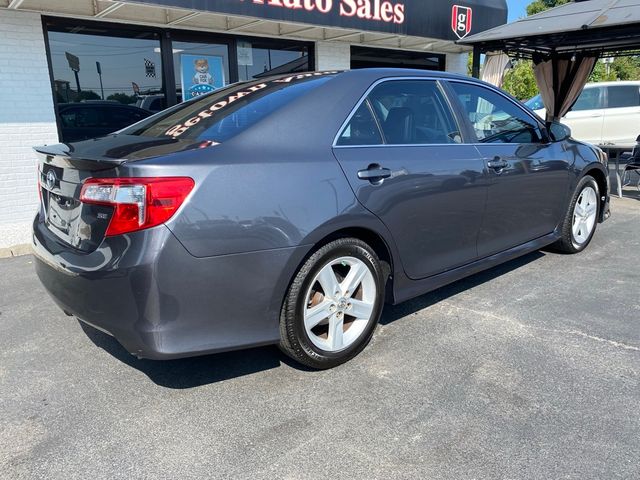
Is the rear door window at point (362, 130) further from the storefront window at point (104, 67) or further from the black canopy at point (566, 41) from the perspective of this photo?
the black canopy at point (566, 41)

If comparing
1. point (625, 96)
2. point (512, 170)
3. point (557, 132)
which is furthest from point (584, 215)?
point (625, 96)

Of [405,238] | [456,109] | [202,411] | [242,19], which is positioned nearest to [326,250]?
[405,238]

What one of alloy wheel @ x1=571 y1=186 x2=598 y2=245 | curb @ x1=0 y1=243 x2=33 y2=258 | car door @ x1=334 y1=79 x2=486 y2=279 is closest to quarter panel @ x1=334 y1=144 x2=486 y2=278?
car door @ x1=334 y1=79 x2=486 y2=279

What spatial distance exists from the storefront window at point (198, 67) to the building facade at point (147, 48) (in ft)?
0.05

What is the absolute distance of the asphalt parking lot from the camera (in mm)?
2205

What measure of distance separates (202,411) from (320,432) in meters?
0.60

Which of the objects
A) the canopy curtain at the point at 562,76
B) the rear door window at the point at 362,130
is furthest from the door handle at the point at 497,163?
the canopy curtain at the point at 562,76

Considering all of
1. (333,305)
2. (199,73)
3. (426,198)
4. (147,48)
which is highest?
(147,48)

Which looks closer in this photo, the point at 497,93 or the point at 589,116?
the point at 497,93

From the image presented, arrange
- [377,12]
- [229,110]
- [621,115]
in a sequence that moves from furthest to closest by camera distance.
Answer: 1. [621,115]
2. [377,12]
3. [229,110]

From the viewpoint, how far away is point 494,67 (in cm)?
1010

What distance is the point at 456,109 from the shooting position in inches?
141

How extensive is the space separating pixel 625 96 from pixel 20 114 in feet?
42.8

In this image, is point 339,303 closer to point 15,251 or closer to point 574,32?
point 15,251
